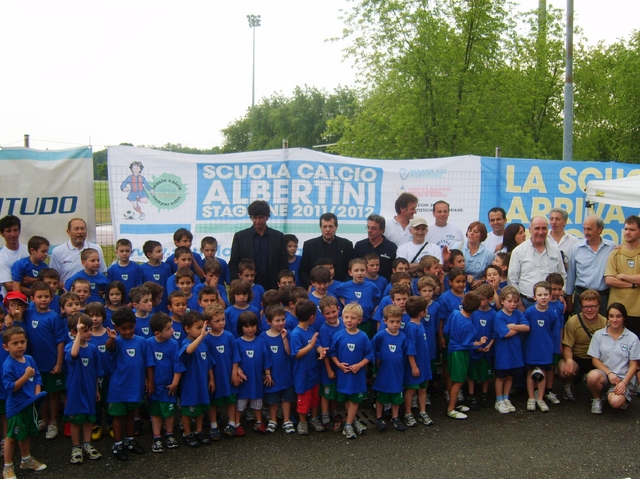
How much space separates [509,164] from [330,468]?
18.4 ft

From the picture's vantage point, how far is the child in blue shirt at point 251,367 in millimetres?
5180

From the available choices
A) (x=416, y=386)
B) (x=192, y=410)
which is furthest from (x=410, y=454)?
(x=192, y=410)

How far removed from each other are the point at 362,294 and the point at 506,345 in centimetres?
152

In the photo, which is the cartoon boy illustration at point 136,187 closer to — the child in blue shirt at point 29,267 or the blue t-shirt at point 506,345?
the child in blue shirt at point 29,267

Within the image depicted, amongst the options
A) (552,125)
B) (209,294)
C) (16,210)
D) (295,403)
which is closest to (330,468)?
(295,403)

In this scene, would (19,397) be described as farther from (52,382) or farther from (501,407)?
(501,407)

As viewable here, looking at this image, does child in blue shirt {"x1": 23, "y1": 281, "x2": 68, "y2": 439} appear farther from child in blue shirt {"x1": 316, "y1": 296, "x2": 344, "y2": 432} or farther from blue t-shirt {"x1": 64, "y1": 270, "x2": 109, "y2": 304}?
child in blue shirt {"x1": 316, "y1": 296, "x2": 344, "y2": 432}

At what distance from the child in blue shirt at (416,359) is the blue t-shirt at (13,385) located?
10.2ft

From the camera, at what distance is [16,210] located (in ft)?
22.8

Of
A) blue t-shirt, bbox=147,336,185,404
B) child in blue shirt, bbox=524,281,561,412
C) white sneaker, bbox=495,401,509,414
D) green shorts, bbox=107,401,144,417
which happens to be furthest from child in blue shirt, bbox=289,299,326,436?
child in blue shirt, bbox=524,281,561,412

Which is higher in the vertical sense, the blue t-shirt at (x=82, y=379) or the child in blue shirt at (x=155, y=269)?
the child in blue shirt at (x=155, y=269)

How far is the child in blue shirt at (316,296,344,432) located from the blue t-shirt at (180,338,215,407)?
3.46ft

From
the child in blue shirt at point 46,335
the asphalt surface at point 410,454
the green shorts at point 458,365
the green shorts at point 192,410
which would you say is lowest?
the asphalt surface at point 410,454

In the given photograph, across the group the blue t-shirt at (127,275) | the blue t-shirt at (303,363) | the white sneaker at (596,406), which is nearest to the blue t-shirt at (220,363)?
the blue t-shirt at (303,363)
